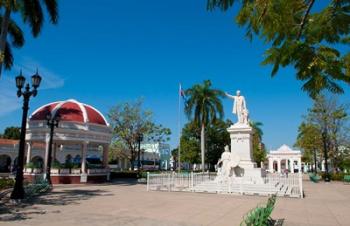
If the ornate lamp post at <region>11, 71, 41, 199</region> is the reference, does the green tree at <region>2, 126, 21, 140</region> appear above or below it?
above

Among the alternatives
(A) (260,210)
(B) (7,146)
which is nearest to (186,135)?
(B) (7,146)

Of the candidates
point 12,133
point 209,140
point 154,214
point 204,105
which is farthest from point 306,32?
point 12,133

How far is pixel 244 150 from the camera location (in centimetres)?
2436

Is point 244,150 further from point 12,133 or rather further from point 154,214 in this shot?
point 12,133

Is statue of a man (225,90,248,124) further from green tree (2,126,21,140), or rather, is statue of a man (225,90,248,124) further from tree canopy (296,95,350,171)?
green tree (2,126,21,140)

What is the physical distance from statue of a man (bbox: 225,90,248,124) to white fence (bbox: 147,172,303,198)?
18.0 feet

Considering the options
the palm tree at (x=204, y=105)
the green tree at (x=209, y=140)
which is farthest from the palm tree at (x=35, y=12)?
the green tree at (x=209, y=140)

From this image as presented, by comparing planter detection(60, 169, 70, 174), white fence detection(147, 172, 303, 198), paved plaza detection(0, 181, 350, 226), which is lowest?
paved plaza detection(0, 181, 350, 226)

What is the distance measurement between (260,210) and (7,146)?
5187 centimetres

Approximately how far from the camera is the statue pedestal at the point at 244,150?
906 inches

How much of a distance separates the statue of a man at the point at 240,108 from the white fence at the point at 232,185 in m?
5.49

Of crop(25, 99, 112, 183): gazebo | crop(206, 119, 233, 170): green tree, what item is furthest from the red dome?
crop(206, 119, 233, 170): green tree

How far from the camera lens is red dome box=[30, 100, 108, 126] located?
29.7 metres

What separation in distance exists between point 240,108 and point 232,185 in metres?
7.89
